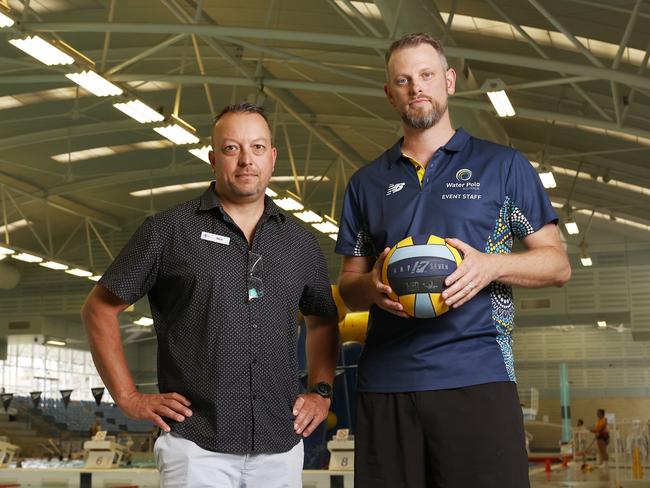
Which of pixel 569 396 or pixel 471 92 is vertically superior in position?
pixel 471 92

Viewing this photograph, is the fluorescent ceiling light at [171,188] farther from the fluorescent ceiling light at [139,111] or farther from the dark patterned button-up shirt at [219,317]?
the dark patterned button-up shirt at [219,317]

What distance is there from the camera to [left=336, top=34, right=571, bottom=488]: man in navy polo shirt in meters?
2.90

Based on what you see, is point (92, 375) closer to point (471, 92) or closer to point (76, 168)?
point (76, 168)

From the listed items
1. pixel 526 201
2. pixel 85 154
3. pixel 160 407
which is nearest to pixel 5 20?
pixel 160 407

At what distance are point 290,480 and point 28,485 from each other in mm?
16864

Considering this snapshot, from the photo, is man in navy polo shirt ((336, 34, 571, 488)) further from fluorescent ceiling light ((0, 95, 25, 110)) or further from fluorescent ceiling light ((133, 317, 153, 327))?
fluorescent ceiling light ((133, 317, 153, 327))

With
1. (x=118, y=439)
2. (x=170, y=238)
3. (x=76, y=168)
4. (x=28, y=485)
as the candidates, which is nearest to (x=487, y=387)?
(x=170, y=238)

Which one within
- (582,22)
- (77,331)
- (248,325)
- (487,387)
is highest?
(582,22)

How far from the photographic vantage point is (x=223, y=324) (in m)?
3.09

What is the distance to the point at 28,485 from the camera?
1842 centimetres

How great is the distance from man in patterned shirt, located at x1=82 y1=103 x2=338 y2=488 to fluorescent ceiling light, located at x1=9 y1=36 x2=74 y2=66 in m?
9.28

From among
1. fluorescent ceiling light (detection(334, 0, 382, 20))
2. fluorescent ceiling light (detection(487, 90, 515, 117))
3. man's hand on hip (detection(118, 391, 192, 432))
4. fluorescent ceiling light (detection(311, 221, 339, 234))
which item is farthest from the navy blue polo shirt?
fluorescent ceiling light (detection(311, 221, 339, 234))

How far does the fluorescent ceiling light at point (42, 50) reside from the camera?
11.7 metres

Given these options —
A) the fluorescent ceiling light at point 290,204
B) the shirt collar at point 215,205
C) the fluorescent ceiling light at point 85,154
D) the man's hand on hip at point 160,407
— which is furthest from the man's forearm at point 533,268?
the fluorescent ceiling light at point 85,154
